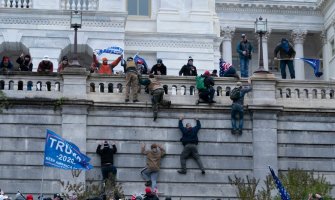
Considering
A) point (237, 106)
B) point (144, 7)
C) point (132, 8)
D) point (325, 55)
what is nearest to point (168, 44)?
point (144, 7)

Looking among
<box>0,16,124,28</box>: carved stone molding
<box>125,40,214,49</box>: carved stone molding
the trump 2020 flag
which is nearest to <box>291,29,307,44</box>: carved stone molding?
<box>125,40,214,49</box>: carved stone molding

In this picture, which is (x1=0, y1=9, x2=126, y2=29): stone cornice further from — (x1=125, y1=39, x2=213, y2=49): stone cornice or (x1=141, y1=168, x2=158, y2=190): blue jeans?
(x1=141, y1=168, x2=158, y2=190): blue jeans

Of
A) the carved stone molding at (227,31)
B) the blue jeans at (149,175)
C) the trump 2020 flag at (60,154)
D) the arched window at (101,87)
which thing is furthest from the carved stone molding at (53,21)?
the carved stone molding at (227,31)

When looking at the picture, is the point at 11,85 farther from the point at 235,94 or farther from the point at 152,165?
the point at 235,94

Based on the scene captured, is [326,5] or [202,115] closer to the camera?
[202,115]

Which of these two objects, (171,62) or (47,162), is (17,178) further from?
(171,62)

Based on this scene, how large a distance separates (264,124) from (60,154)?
899cm

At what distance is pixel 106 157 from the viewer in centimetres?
4172

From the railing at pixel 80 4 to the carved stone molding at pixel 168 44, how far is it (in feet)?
11.9

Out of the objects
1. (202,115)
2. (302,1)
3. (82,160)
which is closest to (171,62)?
(202,115)

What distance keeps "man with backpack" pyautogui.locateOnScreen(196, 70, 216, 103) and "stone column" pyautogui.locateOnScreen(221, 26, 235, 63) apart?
34889 mm

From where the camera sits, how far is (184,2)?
58.2m

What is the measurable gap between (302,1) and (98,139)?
40202 millimetres

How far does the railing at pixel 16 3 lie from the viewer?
5503cm
